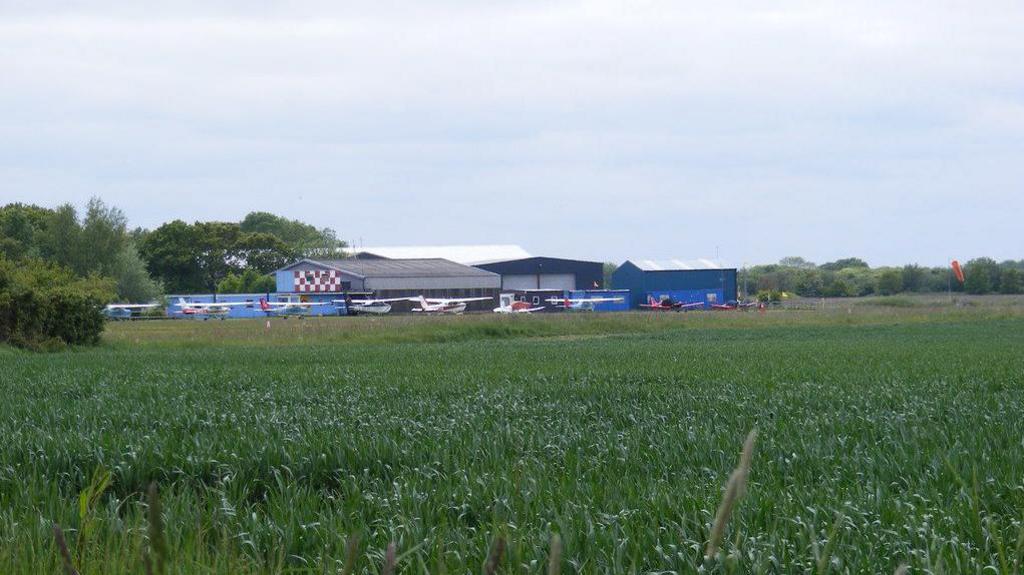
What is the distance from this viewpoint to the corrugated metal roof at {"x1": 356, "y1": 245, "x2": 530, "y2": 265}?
350ft

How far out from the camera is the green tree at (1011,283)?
370 feet

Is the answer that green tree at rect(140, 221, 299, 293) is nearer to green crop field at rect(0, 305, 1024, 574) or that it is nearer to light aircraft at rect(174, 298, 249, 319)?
light aircraft at rect(174, 298, 249, 319)

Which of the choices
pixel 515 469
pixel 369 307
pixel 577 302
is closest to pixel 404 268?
pixel 369 307

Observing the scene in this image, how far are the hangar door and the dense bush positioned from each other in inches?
2386

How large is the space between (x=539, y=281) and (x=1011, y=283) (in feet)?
178

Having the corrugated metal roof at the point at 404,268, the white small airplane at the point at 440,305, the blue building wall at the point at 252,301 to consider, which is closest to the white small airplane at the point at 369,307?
the white small airplane at the point at 440,305

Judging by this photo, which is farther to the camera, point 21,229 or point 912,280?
point 912,280

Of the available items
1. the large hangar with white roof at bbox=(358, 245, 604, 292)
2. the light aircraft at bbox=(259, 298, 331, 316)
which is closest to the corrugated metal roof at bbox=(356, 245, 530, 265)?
the large hangar with white roof at bbox=(358, 245, 604, 292)

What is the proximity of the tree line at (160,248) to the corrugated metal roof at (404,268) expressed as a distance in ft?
32.7

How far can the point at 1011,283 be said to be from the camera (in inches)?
4456

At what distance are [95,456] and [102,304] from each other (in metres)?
31.3

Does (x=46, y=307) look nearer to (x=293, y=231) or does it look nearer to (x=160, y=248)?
(x=160, y=248)

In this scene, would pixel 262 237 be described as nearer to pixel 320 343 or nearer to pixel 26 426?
pixel 320 343

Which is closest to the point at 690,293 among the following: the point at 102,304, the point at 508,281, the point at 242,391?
the point at 508,281
